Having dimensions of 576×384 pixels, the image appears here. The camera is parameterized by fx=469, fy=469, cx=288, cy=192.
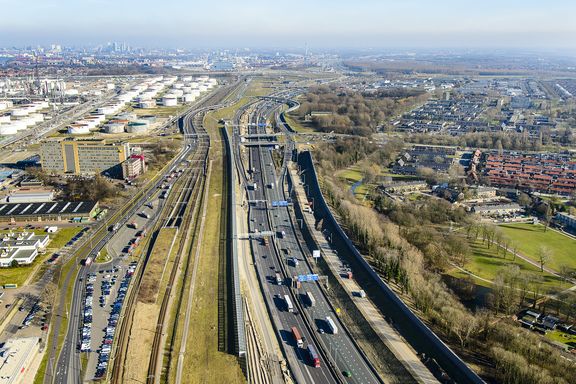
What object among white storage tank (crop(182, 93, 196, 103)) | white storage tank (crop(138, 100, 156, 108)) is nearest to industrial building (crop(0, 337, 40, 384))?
white storage tank (crop(138, 100, 156, 108))

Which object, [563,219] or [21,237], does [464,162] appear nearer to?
[563,219]

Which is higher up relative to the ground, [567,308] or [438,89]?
[438,89]

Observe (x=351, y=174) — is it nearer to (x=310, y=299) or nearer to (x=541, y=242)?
(x=541, y=242)

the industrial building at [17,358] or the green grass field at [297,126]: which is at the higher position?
the green grass field at [297,126]

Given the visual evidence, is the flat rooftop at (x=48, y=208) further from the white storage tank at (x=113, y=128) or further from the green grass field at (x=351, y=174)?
the white storage tank at (x=113, y=128)

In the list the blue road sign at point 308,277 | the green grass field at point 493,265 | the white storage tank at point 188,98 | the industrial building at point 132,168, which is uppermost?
the white storage tank at point 188,98

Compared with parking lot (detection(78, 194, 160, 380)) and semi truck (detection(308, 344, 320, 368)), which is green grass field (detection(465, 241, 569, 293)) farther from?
parking lot (detection(78, 194, 160, 380))

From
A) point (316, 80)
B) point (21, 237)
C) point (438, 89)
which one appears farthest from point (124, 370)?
point (316, 80)

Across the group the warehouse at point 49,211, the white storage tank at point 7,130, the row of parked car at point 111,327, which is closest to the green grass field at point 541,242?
the row of parked car at point 111,327
